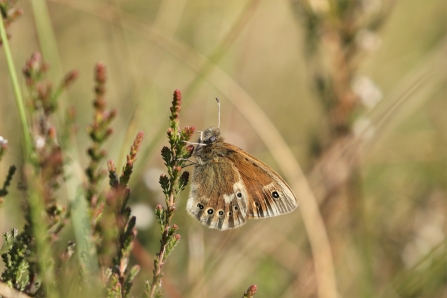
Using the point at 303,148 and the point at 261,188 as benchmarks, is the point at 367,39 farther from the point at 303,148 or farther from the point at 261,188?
the point at 303,148

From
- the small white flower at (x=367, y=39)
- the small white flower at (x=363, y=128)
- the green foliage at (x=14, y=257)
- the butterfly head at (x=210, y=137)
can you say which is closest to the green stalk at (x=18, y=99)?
the green foliage at (x=14, y=257)

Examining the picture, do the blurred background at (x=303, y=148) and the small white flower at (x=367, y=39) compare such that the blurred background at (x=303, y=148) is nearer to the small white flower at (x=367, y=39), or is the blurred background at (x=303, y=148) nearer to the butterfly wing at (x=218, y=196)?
the small white flower at (x=367, y=39)

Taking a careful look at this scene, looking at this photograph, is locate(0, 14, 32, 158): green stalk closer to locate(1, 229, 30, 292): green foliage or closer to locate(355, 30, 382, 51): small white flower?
locate(1, 229, 30, 292): green foliage

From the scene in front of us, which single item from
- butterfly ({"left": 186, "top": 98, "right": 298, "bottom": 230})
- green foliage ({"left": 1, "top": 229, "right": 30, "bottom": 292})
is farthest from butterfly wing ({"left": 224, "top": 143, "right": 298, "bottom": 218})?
green foliage ({"left": 1, "top": 229, "right": 30, "bottom": 292})

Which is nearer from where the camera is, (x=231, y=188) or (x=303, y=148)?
(x=231, y=188)

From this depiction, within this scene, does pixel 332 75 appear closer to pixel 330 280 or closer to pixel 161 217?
pixel 330 280

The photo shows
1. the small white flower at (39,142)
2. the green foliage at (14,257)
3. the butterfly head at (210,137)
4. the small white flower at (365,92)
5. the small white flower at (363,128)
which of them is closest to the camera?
the green foliage at (14,257)

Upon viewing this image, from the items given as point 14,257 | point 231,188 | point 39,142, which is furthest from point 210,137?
point 14,257
